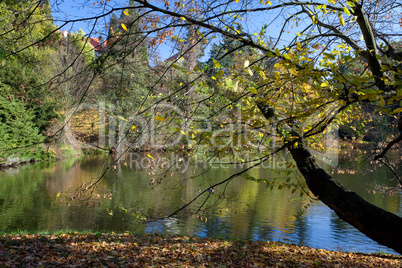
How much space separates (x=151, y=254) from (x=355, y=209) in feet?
9.27

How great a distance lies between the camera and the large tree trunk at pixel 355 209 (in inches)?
98.3

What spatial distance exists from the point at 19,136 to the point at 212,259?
1755 cm

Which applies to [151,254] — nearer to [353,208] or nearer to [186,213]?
[186,213]

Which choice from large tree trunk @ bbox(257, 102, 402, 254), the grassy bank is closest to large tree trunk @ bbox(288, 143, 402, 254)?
large tree trunk @ bbox(257, 102, 402, 254)

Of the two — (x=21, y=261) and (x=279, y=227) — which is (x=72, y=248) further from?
(x=279, y=227)

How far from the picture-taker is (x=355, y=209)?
2.68 meters

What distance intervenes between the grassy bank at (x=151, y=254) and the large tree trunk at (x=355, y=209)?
1.49m

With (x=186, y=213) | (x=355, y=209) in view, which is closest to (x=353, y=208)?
(x=355, y=209)

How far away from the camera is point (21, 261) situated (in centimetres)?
365

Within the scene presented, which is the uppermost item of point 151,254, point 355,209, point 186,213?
point 355,209

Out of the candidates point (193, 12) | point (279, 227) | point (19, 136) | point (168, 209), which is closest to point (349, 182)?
point (279, 227)

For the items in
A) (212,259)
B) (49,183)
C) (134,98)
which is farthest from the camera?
(134,98)

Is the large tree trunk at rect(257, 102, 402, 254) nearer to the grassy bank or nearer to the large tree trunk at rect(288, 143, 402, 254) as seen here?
the large tree trunk at rect(288, 143, 402, 254)

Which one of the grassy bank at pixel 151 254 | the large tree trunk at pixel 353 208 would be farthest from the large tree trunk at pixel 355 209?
the grassy bank at pixel 151 254
